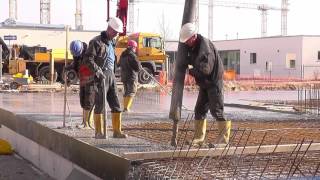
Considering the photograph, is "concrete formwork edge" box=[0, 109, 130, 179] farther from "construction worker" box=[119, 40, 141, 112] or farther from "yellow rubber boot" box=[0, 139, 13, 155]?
"construction worker" box=[119, 40, 141, 112]

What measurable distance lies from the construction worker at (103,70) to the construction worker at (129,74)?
197 inches

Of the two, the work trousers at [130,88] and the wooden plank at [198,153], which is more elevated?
the work trousers at [130,88]

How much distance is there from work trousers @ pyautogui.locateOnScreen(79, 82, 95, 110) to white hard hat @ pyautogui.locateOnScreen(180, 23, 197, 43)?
2.43m

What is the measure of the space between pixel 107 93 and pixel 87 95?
826mm

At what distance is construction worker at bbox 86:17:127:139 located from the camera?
824cm

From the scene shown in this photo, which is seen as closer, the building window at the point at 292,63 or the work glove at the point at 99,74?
the work glove at the point at 99,74

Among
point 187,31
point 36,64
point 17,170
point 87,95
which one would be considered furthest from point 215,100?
point 36,64

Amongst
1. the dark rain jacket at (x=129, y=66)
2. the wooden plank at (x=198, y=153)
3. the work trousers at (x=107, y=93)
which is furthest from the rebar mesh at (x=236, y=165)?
the dark rain jacket at (x=129, y=66)

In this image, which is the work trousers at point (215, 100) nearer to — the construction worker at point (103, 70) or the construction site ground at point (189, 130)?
the construction site ground at point (189, 130)

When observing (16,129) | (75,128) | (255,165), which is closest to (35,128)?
(75,128)

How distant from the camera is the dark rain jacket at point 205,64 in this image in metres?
7.37

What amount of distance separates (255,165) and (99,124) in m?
2.96

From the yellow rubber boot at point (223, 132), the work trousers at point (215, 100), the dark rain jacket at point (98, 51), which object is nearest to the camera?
the yellow rubber boot at point (223, 132)

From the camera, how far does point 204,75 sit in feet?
24.9
